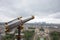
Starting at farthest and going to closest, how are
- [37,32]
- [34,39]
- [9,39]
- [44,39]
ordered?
[37,32] → [44,39] → [34,39] → [9,39]

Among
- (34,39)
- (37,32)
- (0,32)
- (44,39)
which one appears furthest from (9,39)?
(37,32)

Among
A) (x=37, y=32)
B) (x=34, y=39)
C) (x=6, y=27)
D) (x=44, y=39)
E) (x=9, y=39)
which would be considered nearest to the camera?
(x=6, y=27)

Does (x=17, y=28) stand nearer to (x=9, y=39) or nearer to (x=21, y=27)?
(x=21, y=27)

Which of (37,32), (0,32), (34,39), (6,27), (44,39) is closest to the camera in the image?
(6,27)

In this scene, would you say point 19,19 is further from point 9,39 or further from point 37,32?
point 37,32

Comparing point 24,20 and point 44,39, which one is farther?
point 44,39

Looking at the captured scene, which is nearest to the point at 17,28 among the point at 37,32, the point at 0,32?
the point at 0,32

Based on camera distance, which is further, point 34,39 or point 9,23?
point 34,39

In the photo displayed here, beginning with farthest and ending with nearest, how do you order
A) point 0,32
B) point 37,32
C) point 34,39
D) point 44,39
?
point 37,32
point 44,39
point 34,39
point 0,32
